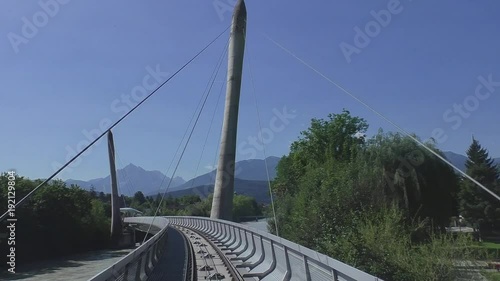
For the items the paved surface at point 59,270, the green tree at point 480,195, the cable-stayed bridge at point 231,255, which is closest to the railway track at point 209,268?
the cable-stayed bridge at point 231,255

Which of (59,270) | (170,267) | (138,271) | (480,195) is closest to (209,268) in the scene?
(170,267)

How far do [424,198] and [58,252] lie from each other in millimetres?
36975

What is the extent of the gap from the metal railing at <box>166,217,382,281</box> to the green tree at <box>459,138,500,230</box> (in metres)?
56.8

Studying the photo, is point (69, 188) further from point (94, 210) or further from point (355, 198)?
point (355, 198)

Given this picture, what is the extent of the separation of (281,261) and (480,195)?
65555mm

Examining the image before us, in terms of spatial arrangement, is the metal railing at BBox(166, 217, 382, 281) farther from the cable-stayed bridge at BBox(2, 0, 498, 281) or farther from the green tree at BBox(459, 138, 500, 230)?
the green tree at BBox(459, 138, 500, 230)

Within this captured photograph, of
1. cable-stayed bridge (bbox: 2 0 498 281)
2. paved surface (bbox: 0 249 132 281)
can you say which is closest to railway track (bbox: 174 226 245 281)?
cable-stayed bridge (bbox: 2 0 498 281)

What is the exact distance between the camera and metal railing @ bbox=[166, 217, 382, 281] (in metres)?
6.61

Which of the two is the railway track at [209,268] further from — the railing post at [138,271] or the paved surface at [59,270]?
the paved surface at [59,270]

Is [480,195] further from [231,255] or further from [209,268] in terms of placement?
[209,268]

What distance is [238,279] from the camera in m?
11.9

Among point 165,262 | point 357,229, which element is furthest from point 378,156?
point 165,262

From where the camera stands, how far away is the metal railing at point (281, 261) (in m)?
6.61

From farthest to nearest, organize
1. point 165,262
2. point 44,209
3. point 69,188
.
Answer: point 69,188, point 44,209, point 165,262
